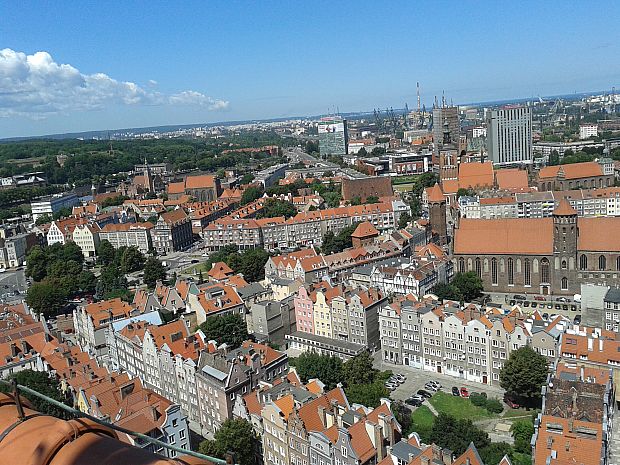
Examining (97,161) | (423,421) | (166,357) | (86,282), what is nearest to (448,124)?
(97,161)

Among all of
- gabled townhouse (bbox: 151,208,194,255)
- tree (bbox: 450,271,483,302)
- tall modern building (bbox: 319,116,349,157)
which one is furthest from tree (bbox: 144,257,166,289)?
tall modern building (bbox: 319,116,349,157)

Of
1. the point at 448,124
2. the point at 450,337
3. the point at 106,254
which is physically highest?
the point at 448,124

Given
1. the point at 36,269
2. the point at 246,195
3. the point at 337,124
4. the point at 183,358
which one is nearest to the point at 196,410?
the point at 183,358

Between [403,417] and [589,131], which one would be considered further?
[589,131]

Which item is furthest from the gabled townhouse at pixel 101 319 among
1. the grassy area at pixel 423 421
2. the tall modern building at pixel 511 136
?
the tall modern building at pixel 511 136

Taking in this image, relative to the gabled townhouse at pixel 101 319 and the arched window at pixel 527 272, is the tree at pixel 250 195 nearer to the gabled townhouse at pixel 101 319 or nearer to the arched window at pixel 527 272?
the gabled townhouse at pixel 101 319

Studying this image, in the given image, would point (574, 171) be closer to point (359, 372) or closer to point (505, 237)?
point (505, 237)

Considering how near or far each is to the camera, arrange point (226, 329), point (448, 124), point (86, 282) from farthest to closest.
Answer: point (448, 124) < point (86, 282) < point (226, 329)
